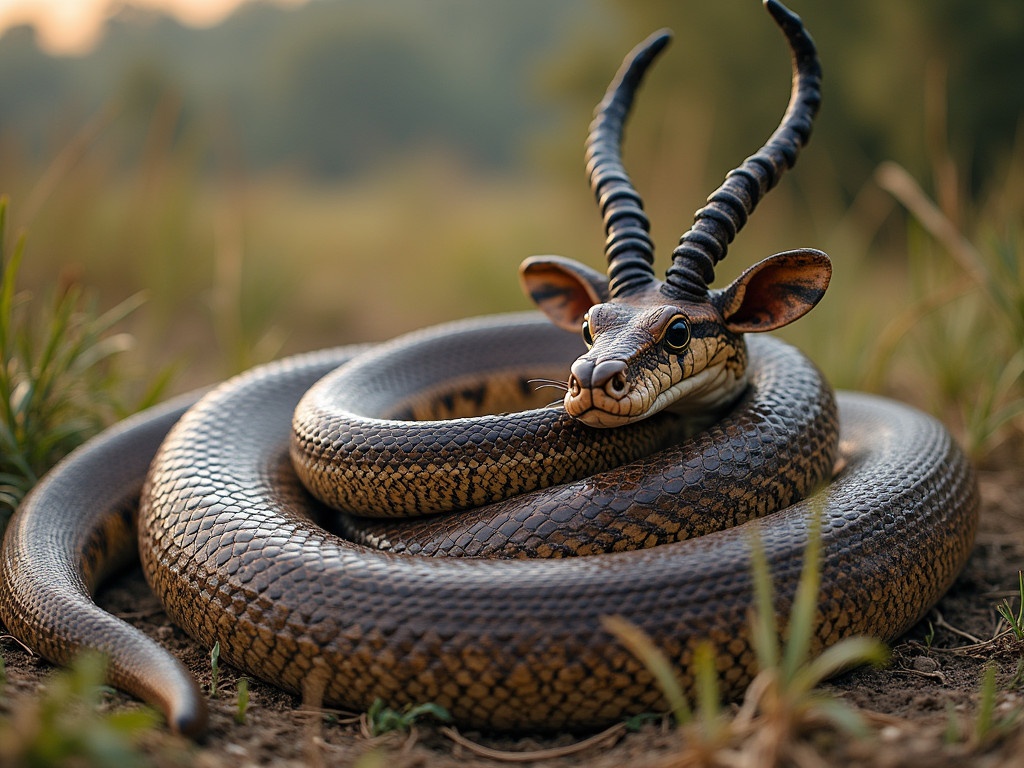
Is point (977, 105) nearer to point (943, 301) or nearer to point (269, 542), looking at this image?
point (943, 301)

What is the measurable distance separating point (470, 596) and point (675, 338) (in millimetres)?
1510

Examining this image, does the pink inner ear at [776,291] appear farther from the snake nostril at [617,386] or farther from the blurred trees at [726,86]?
the blurred trees at [726,86]

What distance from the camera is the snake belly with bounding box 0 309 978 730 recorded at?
337 cm

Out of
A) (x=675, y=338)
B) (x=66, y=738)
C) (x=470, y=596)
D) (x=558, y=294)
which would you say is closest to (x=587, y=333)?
(x=675, y=338)

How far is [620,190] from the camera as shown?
4859 millimetres

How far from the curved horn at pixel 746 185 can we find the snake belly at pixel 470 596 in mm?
1219

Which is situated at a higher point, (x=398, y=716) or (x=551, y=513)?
(x=551, y=513)

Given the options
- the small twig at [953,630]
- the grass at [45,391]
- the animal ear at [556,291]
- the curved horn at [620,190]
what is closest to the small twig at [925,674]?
the small twig at [953,630]

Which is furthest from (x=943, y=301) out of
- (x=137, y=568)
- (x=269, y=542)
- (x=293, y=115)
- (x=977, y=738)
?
(x=293, y=115)

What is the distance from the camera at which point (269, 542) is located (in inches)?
154

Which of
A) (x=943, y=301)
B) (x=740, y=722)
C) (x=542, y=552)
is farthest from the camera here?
(x=943, y=301)

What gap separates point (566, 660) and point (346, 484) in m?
1.54

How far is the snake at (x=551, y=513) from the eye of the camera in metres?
3.41

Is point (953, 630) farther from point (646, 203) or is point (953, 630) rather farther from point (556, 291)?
point (646, 203)
